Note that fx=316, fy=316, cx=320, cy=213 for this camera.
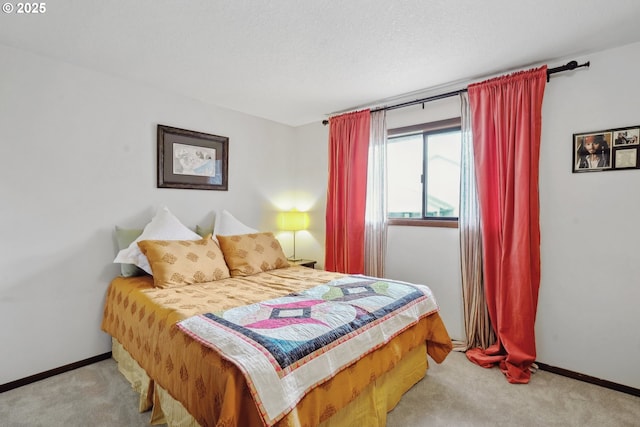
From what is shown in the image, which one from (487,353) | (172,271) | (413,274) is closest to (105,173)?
(172,271)

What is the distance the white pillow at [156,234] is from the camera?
252 cm

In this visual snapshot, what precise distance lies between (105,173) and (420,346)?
114 inches

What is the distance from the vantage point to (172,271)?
241cm

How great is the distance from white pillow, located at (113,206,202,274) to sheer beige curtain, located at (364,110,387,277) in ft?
5.80

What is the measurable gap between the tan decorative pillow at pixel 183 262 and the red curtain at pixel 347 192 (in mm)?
1382

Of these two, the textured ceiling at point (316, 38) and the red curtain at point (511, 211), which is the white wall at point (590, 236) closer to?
Result: the red curtain at point (511, 211)

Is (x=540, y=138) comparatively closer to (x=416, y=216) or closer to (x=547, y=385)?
(x=416, y=216)

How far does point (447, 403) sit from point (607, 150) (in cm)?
210

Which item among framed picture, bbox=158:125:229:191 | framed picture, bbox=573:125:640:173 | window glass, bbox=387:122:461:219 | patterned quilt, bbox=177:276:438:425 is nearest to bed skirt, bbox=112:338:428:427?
patterned quilt, bbox=177:276:438:425

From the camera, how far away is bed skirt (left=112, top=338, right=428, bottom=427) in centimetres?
163

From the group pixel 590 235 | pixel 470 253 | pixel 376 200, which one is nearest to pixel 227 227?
pixel 376 200

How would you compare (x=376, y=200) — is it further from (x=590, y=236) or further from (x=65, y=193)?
(x=65, y=193)

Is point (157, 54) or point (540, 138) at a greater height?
point (157, 54)

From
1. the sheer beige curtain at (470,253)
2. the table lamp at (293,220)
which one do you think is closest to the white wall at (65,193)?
the table lamp at (293,220)
